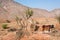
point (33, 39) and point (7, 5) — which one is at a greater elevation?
point (7, 5)

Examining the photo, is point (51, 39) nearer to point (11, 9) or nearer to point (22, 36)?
point (22, 36)

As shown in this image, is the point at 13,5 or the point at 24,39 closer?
the point at 24,39

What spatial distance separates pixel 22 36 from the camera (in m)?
15.7

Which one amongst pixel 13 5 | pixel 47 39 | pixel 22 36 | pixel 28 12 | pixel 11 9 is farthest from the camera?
pixel 13 5

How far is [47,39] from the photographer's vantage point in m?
14.6

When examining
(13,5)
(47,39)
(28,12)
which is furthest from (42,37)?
(13,5)

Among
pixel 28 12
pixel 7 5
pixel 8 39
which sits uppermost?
pixel 7 5

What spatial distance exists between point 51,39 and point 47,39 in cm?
41

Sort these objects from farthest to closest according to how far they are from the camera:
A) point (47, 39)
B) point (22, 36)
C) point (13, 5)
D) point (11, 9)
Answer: point (13, 5)
point (11, 9)
point (22, 36)
point (47, 39)

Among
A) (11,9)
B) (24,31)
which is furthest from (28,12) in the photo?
(11,9)

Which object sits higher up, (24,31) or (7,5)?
(7,5)

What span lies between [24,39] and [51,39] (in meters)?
2.15

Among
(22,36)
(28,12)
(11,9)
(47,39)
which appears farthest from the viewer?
(11,9)

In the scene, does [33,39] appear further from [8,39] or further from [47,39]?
[8,39]
